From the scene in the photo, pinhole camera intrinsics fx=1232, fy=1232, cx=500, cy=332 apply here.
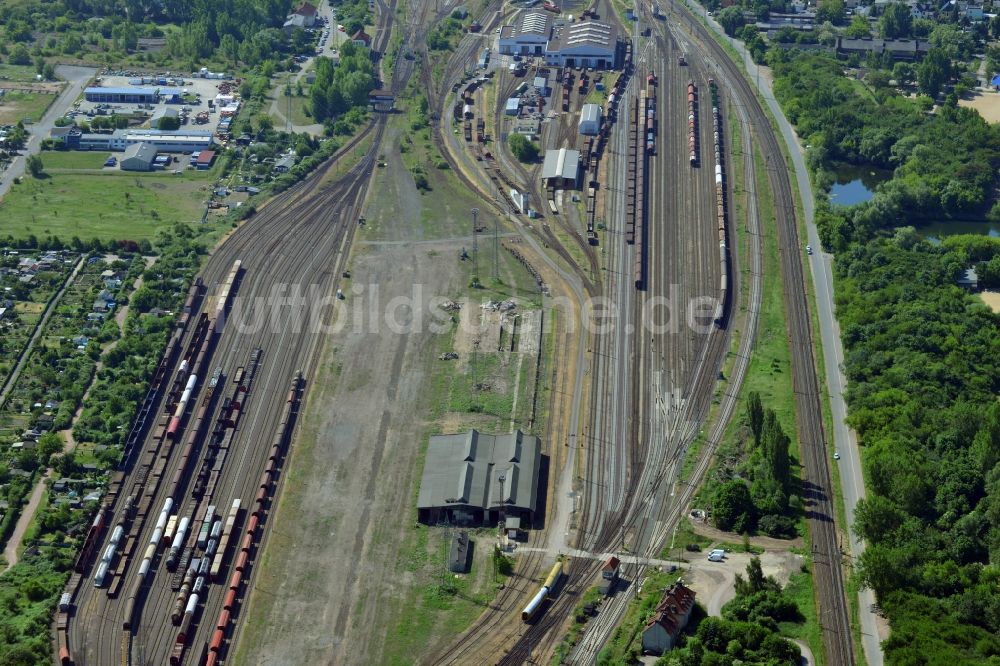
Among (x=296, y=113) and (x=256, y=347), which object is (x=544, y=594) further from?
(x=296, y=113)

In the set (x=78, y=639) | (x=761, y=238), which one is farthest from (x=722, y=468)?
(x=78, y=639)

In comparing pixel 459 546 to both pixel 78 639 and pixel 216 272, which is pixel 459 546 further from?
pixel 216 272

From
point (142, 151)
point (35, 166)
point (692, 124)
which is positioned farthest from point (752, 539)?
point (35, 166)

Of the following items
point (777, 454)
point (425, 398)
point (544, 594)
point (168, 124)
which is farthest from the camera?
point (168, 124)

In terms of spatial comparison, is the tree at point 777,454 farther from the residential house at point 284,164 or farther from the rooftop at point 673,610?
the residential house at point 284,164

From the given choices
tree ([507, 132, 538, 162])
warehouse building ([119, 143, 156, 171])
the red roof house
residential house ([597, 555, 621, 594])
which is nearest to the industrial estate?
residential house ([597, 555, 621, 594])

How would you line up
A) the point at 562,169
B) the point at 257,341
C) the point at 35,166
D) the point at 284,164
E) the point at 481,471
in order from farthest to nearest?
the point at 284,164 < the point at 35,166 < the point at 562,169 < the point at 257,341 < the point at 481,471

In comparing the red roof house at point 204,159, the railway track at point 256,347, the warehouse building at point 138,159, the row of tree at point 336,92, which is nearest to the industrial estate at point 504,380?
the railway track at point 256,347
